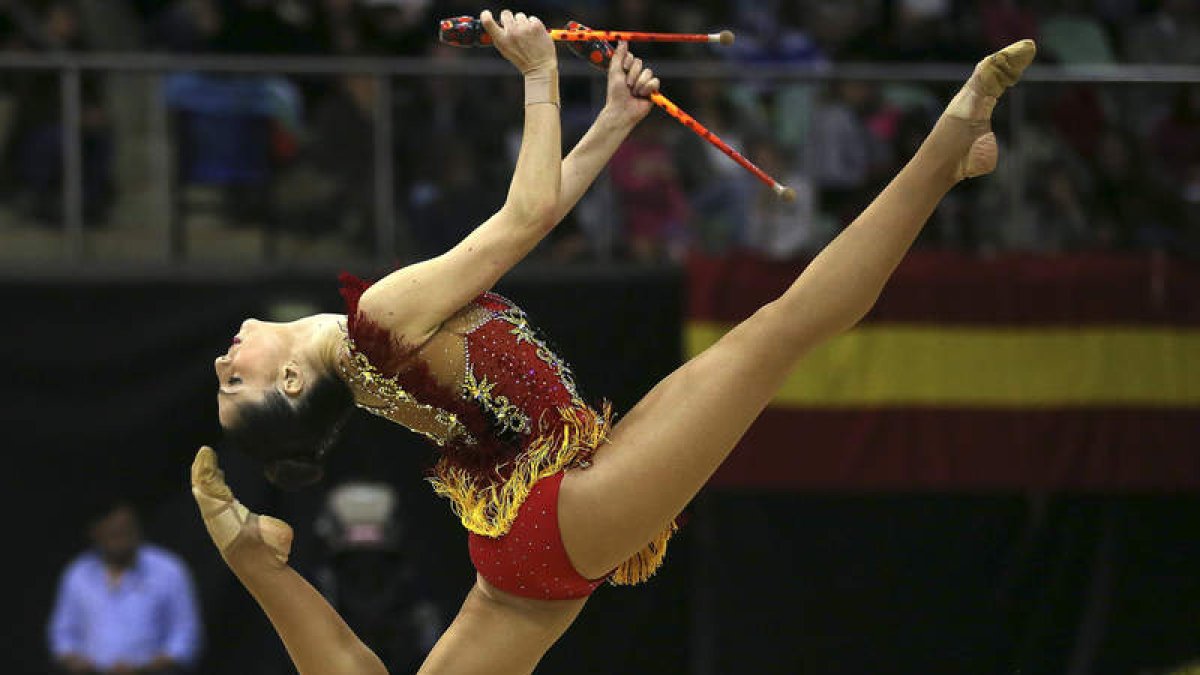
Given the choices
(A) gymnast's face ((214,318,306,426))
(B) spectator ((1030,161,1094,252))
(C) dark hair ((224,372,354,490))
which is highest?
(A) gymnast's face ((214,318,306,426))

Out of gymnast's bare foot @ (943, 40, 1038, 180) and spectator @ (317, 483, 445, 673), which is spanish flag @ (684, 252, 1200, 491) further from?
gymnast's bare foot @ (943, 40, 1038, 180)

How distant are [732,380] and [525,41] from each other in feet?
2.51

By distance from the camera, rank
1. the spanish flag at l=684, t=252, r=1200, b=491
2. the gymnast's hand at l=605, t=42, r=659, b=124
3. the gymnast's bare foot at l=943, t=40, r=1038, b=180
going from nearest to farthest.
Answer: the gymnast's bare foot at l=943, t=40, r=1038, b=180, the gymnast's hand at l=605, t=42, r=659, b=124, the spanish flag at l=684, t=252, r=1200, b=491

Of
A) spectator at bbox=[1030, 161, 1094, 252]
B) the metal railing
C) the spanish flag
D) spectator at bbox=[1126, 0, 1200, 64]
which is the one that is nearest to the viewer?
the metal railing

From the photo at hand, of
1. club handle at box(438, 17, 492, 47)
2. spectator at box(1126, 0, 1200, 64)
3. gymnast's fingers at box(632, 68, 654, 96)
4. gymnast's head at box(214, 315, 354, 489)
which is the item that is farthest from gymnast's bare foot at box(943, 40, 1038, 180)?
spectator at box(1126, 0, 1200, 64)

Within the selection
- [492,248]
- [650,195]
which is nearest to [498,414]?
[492,248]

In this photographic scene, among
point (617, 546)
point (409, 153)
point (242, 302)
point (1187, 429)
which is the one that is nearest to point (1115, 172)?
point (1187, 429)

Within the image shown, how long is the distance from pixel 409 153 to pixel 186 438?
132cm

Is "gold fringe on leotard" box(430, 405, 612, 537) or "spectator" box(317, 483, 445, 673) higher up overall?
"gold fringe on leotard" box(430, 405, 612, 537)

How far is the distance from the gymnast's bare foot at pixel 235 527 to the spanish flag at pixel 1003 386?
3174mm

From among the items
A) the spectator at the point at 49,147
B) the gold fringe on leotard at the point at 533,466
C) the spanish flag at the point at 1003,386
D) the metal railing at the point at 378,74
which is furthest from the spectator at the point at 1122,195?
the gold fringe on leotard at the point at 533,466

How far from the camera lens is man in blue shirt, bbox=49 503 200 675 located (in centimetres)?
667

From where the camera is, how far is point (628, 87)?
13.0 feet

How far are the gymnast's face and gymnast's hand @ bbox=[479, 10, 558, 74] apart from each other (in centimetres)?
72
